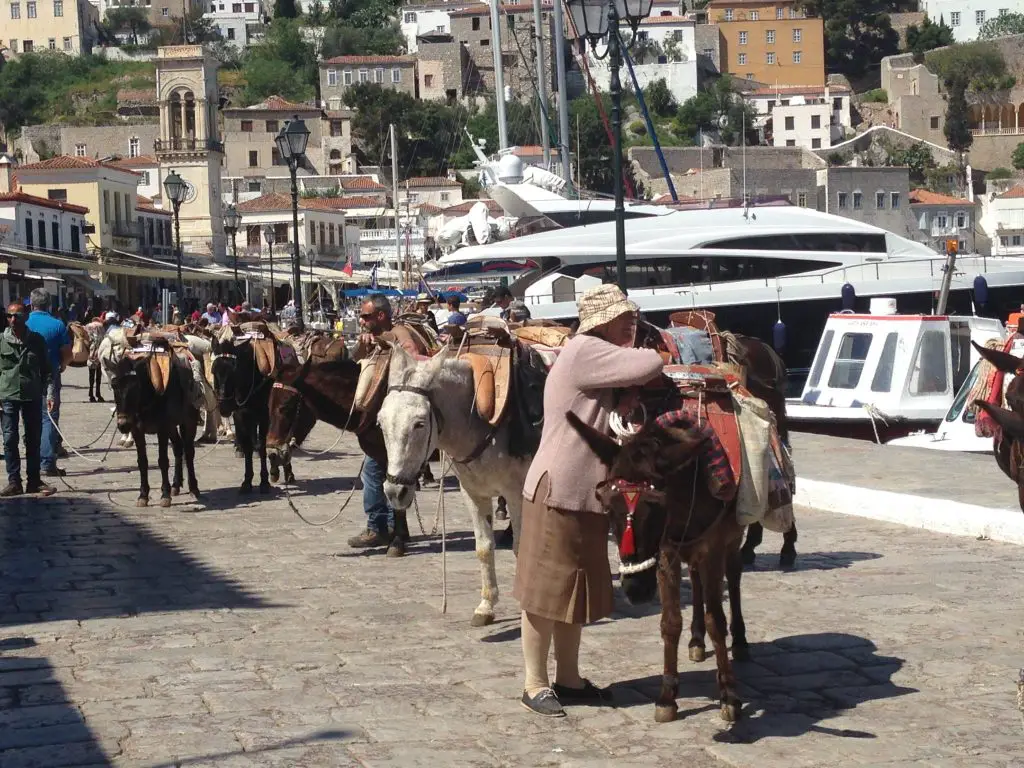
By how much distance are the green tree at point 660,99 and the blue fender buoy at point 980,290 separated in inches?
4521

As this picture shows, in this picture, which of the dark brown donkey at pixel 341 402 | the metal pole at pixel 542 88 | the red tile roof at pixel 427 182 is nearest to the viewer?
the dark brown donkey at pixel 341 402

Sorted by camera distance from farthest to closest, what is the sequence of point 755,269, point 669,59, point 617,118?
point 669,59
point 755,269
point 617,118

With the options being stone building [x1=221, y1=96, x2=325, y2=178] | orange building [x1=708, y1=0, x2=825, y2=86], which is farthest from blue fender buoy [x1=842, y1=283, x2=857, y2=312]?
orange building [x1=708, y1=0, x2=825, y2=86]

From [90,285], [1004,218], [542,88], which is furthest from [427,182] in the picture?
[542,88]

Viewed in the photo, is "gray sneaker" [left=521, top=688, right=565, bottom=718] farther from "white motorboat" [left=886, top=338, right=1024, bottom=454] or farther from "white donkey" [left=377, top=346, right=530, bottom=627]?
"white motorboat" [left=886, top=338, right=1024, bottom=454]

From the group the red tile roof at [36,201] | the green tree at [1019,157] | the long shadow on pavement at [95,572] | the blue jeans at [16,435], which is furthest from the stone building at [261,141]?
the long shadow on pavement at [95,572]

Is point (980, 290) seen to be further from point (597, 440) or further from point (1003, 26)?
point (1003, 26)

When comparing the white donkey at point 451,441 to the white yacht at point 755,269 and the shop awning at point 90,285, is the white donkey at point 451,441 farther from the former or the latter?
the shop awning at point 90,285

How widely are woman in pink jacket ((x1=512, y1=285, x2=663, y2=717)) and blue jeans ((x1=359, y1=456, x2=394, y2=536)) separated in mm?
5058

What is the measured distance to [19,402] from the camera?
16.3 meters

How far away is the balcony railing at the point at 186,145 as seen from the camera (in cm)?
9762

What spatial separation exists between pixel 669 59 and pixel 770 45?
1605cm

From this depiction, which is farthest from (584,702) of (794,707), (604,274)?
(604,274)

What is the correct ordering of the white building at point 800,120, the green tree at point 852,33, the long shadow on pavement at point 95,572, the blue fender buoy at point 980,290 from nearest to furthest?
the long shadow on pavement at point 95,572, the blue fender buoy at point 980,290, the white building at point 800,120, the green tree at point 852,33
